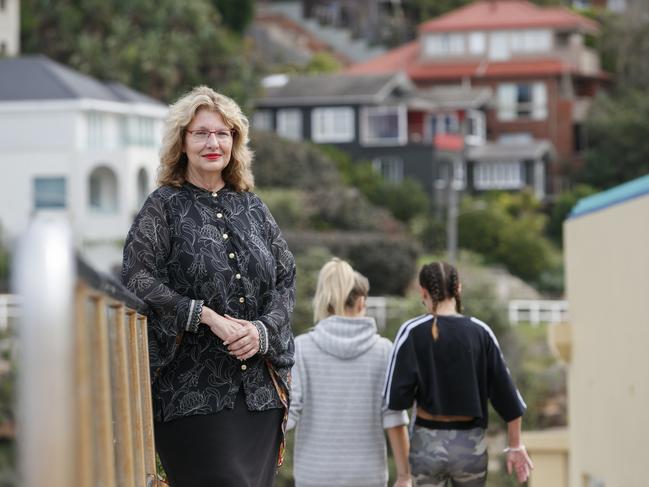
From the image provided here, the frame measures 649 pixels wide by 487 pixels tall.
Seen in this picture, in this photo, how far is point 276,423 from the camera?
19.2ft

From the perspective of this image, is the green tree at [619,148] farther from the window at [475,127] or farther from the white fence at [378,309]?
the white fence at [378,309]

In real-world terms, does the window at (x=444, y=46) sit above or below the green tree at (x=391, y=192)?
above

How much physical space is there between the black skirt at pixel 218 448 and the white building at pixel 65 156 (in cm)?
5085

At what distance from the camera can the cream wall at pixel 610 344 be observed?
10094 millimetres

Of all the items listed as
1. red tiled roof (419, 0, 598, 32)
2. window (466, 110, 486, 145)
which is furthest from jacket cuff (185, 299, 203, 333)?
red tiled roof (419, 0, 598, 32)

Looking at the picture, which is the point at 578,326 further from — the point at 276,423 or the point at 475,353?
the point at 276,423

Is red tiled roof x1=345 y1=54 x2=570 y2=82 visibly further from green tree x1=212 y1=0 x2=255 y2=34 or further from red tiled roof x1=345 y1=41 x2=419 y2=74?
green tree x1=212 y1=0 x2=255 y2=34

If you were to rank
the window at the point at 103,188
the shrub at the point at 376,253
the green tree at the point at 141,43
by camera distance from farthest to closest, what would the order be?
the green tree at the point at 141,43
the window at the point at 103,188
the shrub at the point at 376,253

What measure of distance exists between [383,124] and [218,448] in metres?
70.7

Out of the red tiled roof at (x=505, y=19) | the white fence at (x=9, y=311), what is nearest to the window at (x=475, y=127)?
the red tiled roof at (x=505, y=19)

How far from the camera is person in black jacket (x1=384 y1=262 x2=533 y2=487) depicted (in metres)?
7.87

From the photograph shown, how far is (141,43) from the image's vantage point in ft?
218

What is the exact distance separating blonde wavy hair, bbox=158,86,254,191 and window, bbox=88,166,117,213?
174 feet

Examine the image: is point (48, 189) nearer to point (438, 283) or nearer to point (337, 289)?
point (337, 289)
